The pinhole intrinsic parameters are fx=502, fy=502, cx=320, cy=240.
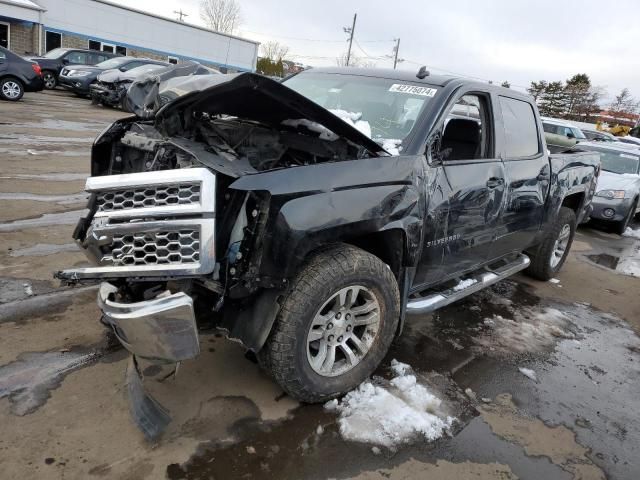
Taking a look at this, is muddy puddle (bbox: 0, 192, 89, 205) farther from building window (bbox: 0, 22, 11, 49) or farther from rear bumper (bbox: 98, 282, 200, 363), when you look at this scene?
building window (bbox: 0, 22, 11, 49)

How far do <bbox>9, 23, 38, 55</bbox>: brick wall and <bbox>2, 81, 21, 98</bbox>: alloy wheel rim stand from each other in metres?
14.2

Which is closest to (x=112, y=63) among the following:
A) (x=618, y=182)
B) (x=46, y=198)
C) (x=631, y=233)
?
(x=46, y=198)

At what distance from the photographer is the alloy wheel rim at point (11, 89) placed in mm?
13936

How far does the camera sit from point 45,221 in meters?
5.41

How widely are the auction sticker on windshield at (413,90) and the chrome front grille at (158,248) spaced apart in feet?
6.80

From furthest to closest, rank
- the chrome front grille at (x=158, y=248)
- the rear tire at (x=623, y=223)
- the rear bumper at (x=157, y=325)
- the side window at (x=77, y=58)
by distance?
the side window at (x=77, y=58) → the rear tire at (x=623, y=223) → the chrome front grille at (x=158, y=248) → the rear bumper at (x=157, y=325)

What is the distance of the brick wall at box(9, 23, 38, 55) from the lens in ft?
84.8

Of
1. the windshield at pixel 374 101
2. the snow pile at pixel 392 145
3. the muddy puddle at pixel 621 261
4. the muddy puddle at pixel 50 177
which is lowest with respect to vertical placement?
the muddy puddle at pixel 50 177

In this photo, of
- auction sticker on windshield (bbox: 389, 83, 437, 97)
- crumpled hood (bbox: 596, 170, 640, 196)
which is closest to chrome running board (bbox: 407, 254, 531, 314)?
auction sticker on windshield (bbox: 389, 83, 437, 97)

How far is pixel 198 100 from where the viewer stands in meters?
2.75

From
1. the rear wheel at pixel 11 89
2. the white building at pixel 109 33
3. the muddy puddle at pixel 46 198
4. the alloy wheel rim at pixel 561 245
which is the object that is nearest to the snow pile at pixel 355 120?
the alloy wheel rim at pixel 561 245

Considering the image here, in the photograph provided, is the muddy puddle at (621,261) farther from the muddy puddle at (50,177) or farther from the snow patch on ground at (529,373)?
the muddy puddle at (50,177)

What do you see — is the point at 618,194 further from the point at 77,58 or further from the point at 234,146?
the point at 77,58

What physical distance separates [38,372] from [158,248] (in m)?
1.33
